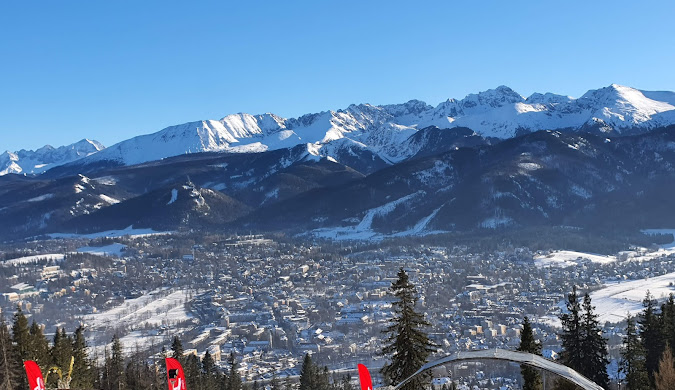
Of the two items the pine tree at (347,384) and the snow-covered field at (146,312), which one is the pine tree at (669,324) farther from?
the snow-covered field at (146,312)

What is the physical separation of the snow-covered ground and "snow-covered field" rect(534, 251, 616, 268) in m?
113

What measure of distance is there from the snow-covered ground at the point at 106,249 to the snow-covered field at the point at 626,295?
425 feet

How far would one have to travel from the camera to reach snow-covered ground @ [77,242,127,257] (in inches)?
6973

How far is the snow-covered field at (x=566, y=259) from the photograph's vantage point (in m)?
124

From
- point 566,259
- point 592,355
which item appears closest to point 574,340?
point 592,355

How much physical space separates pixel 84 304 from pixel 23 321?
7470 centimetres

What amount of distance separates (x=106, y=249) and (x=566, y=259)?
5171 inches

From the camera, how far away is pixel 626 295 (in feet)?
294

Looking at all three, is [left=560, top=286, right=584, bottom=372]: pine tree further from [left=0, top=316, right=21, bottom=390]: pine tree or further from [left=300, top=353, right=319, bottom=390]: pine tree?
[left=0, top=316, right=21, bottom=390]: pine tree

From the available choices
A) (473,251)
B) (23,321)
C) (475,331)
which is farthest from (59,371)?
(473,251)

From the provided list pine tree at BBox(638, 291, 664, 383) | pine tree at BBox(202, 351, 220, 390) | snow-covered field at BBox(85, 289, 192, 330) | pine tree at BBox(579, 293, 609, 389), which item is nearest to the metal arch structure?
pine tree at BBox(579, 293, 609, 389)

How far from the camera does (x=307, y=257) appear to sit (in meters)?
154

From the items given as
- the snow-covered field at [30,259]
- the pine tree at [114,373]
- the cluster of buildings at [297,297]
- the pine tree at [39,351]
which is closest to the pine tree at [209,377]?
the pine tree at [114,373]

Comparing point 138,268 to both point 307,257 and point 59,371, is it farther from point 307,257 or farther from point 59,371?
point 59,371
